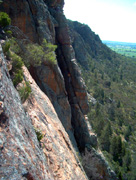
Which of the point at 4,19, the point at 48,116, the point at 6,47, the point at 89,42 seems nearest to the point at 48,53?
the point at 4,19

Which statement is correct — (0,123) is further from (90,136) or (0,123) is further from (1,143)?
(90,136)

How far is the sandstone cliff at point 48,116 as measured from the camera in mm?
5100

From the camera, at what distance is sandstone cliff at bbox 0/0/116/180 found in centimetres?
510

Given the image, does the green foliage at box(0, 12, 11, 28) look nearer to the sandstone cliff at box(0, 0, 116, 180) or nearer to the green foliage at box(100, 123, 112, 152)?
the sandstone cliff at box(0, 0, 116, 180)

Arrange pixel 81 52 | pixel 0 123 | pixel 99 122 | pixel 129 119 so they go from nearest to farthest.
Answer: pixel 0 123 < pixel 99 122 < pixel 129 119 < pixel 81 52

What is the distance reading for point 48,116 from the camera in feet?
37.8

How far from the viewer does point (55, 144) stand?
9.45 m

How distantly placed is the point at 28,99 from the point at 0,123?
5593 mm

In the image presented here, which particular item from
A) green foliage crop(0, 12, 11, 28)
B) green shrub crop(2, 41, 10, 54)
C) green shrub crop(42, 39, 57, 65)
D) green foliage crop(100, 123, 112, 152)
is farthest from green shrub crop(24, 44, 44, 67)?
green foliage crop(100, 123, 112, 152)

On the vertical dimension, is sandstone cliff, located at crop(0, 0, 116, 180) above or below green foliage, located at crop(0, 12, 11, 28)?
below

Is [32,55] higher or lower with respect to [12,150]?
higher

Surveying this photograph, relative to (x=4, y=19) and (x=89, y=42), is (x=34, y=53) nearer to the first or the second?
(x=4, y=19)

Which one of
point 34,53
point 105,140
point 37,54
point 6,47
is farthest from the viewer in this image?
point 105,140

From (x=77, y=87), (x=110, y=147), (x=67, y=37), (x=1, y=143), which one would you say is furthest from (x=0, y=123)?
(x=110, y=147)
